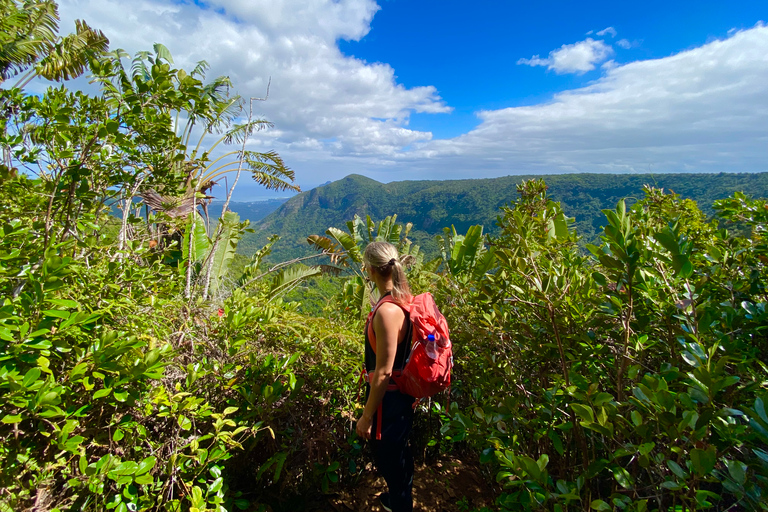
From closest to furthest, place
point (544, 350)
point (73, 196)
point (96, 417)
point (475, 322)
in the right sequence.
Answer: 1. point (96, 417)
2. point (544, 350)
3. point (73, 196)
4. point (475, 322)

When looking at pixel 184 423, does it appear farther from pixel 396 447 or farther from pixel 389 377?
pixel 396 447

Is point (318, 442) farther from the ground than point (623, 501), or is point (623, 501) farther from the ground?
point (623, 501)

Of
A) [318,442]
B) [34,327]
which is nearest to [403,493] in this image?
[318,442]

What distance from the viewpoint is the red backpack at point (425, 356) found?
1.85m

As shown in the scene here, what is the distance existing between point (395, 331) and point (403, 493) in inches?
40.4

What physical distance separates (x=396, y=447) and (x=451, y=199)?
10877 centimetres

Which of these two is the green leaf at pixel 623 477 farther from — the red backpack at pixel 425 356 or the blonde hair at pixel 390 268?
the blonde hair at pixel 390 268

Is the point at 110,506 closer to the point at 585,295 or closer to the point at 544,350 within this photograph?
the point at 544,350

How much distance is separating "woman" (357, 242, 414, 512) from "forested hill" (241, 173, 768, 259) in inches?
1470

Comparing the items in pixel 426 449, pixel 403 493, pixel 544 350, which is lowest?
pixel 426 449

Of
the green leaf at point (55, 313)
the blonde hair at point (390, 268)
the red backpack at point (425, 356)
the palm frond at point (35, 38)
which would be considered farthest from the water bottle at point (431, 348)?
the palm frond at point (35, 38)

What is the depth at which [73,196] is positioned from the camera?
1.91m

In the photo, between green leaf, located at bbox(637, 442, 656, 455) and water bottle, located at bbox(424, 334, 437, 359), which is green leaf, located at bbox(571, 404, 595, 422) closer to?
green leaf, located at bbox(637, 442, 656, 455)

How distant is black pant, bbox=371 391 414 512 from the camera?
76.7 inches
